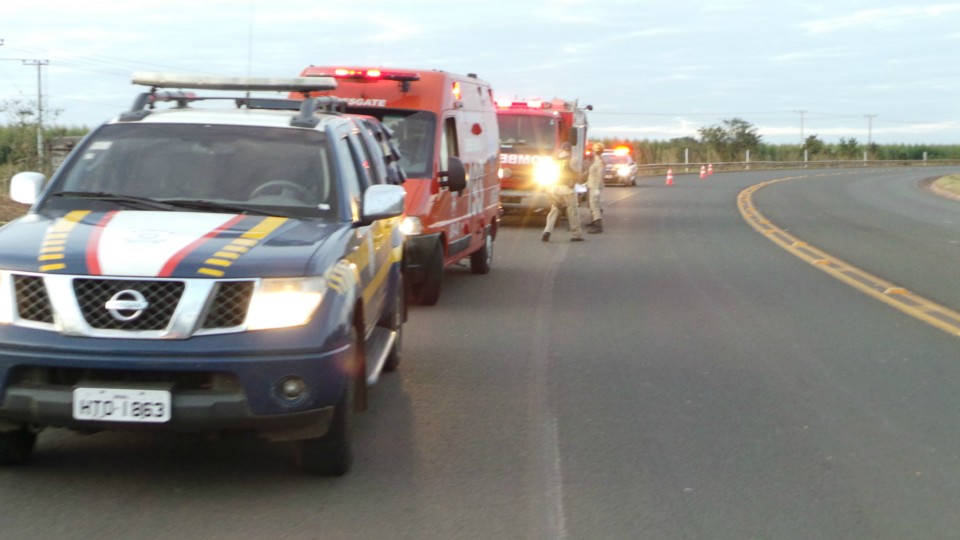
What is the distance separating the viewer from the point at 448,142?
13242 mm

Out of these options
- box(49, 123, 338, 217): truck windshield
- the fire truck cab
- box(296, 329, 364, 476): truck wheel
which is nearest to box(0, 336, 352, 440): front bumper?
box(296, 329, 364, 476): truck wheel

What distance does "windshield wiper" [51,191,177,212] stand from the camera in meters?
6.70

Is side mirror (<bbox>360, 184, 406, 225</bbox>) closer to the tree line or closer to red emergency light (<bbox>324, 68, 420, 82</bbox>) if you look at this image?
red emergency light (<bbox>324, 68, 420, 82</bbox>)

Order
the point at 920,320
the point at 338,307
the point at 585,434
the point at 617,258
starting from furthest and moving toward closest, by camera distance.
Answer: the point at 617,258 → the point at 920,320 → the point at 585,434 → the point at 338,307

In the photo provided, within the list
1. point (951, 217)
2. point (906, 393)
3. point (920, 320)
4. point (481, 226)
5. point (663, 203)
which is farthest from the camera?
point (663, 203)

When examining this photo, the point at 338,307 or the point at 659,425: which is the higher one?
the point at 338,307

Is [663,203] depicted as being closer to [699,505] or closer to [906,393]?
[906,393]

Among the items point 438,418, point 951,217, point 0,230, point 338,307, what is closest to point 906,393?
point 438,418

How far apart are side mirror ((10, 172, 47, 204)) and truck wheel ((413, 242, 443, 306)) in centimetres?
553

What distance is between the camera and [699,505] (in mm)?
5789

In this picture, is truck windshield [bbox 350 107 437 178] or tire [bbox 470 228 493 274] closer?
truck windshield [bbox 350 107 437 178]

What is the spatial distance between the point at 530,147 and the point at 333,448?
19.7m

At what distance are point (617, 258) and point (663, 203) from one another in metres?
17.0

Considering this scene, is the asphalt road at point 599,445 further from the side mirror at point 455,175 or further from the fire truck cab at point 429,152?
the side mirror at point 455,175
